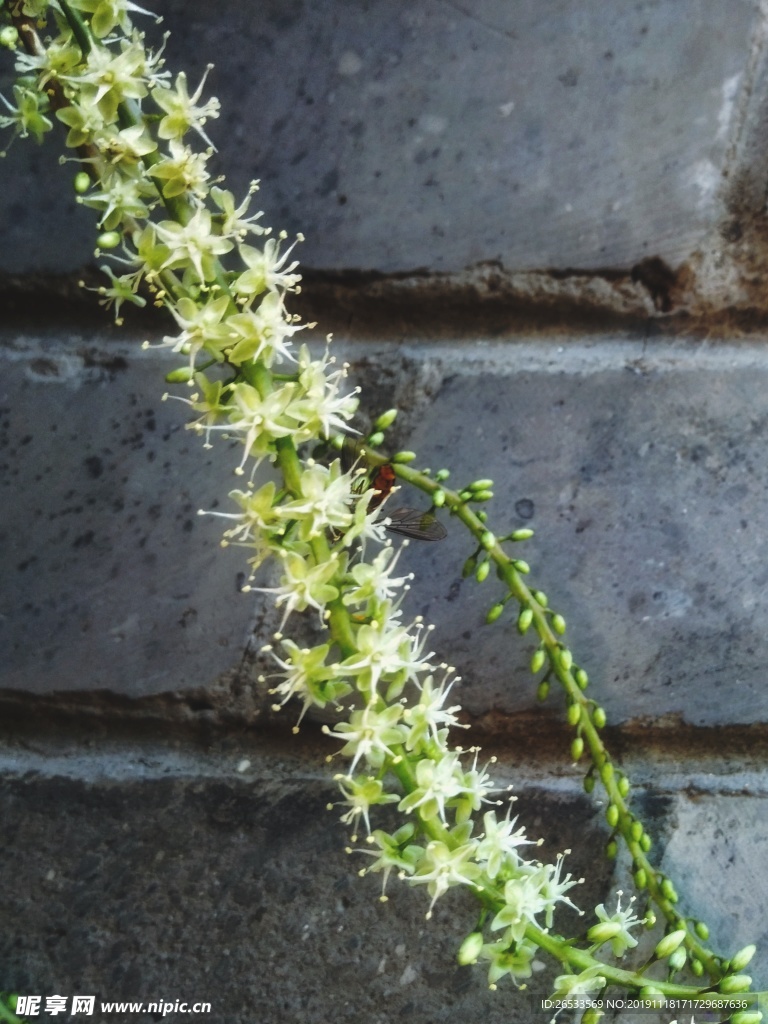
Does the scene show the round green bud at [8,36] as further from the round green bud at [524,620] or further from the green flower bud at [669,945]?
the green flower bud at [669,945]

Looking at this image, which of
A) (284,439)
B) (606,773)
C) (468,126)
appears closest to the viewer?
(284,439)

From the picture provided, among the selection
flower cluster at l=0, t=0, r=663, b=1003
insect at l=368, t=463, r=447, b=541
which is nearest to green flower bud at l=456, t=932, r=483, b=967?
flower cluster at l=0, t=0, r=663, b=1003

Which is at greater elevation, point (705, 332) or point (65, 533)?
point (705, 332)

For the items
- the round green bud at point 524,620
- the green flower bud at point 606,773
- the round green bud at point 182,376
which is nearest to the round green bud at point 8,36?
the round green bud at point 182,376

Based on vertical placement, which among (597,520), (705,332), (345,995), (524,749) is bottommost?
(345,995)

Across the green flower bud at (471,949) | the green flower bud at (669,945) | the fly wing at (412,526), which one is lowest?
the green flower bud at (669,945)

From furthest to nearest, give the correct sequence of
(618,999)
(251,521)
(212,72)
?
1. (212,72)
2. (618,999)
3. (251,521)

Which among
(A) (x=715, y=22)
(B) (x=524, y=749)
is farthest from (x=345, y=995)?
(A) (x=715, y=22)

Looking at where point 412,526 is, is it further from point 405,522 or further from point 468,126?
point 468,126

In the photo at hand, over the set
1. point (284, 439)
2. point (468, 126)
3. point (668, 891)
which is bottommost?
point (668, 891)

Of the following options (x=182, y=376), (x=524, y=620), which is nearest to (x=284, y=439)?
(x=182, y=376)

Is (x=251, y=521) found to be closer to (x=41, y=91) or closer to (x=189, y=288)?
(x=189, y=288)
